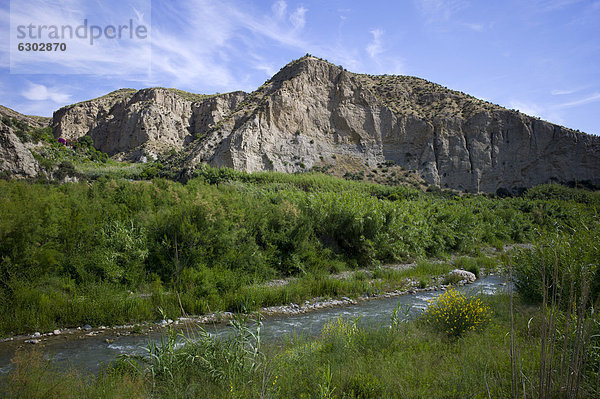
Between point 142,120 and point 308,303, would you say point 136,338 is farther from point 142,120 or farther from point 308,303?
point 142,120

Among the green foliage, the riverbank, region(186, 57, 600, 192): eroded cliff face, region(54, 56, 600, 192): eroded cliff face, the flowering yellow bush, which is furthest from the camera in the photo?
region(186, 57, 600, 192): eroded cliff face

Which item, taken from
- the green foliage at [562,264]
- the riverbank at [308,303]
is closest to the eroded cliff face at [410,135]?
the riverbank at [308,303]

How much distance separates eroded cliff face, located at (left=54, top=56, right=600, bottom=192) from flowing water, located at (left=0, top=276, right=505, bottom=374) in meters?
34.1

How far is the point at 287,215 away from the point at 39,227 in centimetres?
896

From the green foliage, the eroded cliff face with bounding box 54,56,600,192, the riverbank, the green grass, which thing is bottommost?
the riverbank

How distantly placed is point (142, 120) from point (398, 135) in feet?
194

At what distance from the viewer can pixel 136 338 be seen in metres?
7.71

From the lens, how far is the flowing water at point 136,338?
6.42 m

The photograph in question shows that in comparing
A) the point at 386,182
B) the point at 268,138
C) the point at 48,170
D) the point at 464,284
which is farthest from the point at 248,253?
the point at 386,182

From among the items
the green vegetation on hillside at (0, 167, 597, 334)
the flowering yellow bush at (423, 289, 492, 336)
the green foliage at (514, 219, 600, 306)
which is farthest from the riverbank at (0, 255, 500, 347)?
the flowering yellow bush at (423, 289, 492, 336)

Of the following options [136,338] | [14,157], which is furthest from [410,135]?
[136,338]

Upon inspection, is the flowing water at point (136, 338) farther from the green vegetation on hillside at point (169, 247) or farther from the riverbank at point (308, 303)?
the green vegetation on hillside at point (169, 247)

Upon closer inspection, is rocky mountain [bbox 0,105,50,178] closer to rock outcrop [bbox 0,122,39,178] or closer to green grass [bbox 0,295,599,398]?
rock outcrop [bbox 0,122,39,178]

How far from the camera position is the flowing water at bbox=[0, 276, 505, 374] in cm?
642
